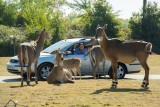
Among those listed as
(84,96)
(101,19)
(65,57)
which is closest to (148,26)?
(101,19)

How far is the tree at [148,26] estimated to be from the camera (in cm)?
5038

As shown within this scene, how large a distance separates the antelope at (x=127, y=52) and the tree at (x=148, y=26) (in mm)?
34038

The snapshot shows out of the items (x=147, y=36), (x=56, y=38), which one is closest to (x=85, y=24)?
(x=56, y=38)

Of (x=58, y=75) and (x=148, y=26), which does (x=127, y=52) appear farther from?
(x=148, y=26)

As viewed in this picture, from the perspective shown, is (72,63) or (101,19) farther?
(101,19)

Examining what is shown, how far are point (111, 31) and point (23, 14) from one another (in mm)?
13124

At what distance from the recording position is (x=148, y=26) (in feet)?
166

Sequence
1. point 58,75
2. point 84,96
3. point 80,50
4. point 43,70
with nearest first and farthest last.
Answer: point 84,96, point 58,75, point 43,70, point 80,50

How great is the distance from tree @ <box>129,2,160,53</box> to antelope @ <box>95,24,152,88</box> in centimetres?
3404

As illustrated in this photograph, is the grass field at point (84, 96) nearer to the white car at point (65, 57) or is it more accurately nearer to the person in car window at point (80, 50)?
the white car at point (65, 57)

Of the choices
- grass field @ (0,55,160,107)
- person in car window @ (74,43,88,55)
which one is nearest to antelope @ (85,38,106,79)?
person in car window @ (74,43,88,55)

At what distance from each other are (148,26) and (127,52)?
34628 millimetres

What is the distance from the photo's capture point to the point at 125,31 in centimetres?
5631

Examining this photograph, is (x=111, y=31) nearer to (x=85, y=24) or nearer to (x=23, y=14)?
(x=85, y=24)
